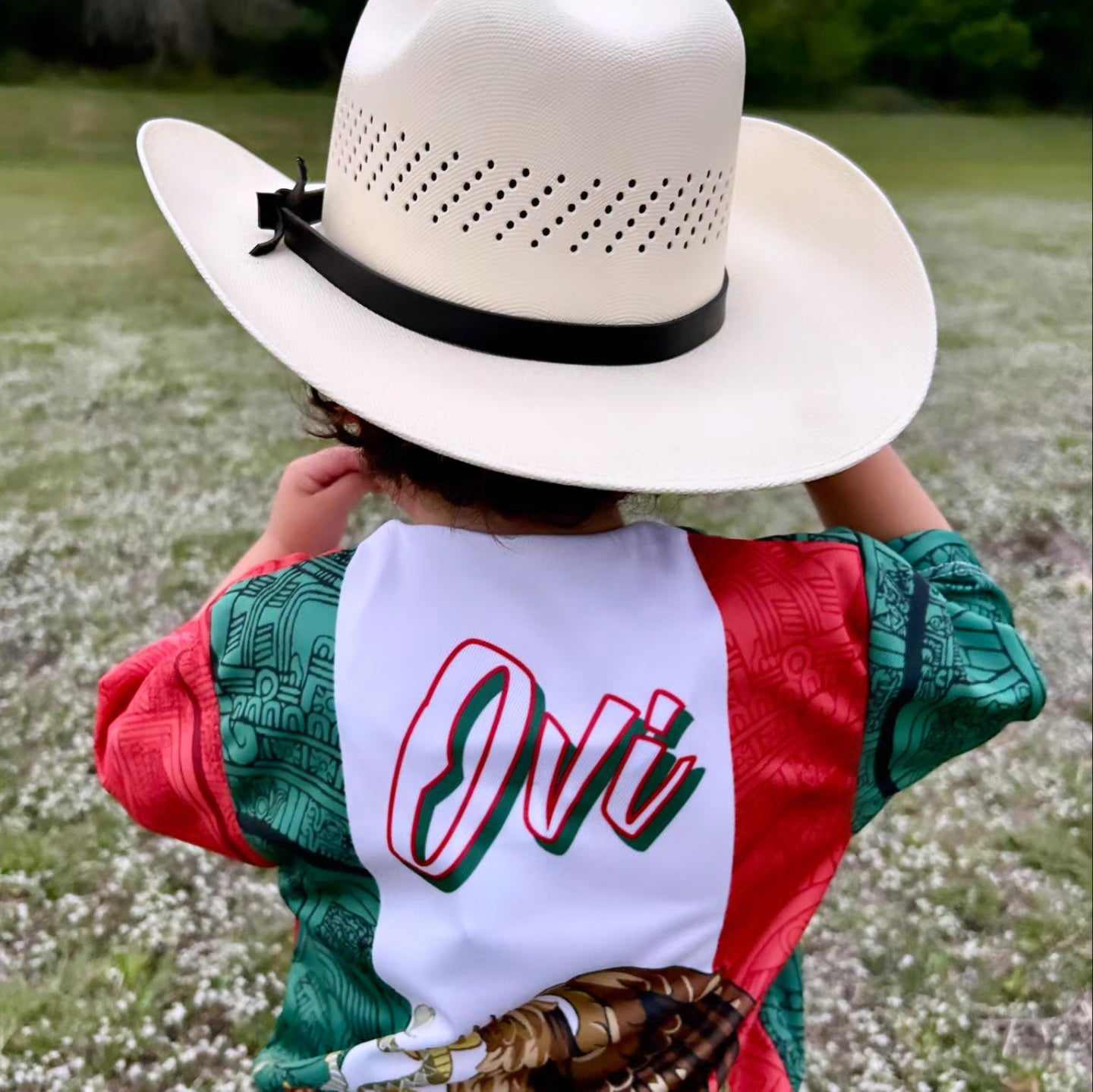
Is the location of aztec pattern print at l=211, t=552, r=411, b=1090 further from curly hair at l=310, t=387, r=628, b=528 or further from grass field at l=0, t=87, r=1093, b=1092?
grass field at l=0, t=87, r=1093, b=1092

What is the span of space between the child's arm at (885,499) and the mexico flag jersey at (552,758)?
0.20 metres

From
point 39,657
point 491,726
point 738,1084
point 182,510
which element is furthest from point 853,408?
point 182,510

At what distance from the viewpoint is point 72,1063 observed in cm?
191

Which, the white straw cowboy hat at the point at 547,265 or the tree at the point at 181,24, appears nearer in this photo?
the white straw cowboy hat at the point at 547,265

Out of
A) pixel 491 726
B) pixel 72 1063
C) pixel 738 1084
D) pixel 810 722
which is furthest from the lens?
pixel 72 1063

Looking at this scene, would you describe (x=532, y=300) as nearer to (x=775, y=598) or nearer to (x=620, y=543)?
(x=620, y=543)

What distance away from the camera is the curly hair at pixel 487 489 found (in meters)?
1.00

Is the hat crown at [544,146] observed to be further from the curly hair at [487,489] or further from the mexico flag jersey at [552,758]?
→ the mexico flag jersey at [552,758]

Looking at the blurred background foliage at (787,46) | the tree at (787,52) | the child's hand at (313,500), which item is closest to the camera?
the child's hand at (313,500)

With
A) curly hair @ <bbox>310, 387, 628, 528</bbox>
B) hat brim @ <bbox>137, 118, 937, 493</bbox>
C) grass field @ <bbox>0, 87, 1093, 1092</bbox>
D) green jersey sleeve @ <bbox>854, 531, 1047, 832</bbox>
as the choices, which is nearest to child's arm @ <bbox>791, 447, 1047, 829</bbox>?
green jersey sleeve @ <bbox>854, 531, 1047, 832</bbox>

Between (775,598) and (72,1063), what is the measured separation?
60.8 inches

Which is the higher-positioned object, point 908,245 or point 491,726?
point 908,245

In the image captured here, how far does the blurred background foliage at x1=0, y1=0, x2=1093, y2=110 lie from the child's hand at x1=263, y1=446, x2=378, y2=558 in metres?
2.71

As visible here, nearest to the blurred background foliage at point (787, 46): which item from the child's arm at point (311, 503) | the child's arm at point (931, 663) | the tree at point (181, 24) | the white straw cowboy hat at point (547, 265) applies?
the tree at point (181, 24)
